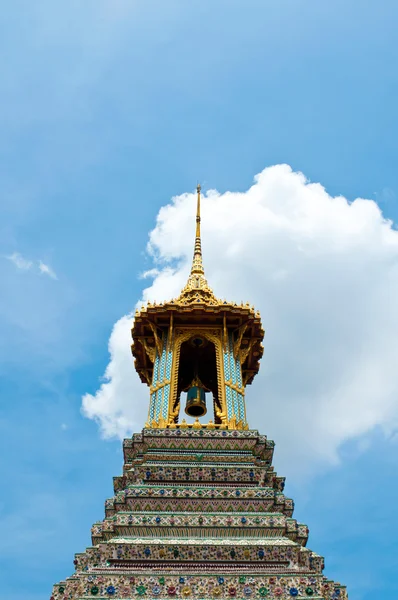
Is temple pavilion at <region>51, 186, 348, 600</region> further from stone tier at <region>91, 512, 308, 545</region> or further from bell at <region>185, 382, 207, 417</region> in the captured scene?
bell at <region>185, 382, 207, 417</region>

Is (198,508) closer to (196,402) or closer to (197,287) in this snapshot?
(196,402)

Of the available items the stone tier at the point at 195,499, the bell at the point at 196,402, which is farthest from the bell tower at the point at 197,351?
the stone tier at the point at 195,499

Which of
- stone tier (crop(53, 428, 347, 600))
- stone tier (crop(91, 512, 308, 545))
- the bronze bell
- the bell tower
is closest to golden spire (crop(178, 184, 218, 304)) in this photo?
the bell tower

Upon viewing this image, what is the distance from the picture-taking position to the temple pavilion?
606 inches

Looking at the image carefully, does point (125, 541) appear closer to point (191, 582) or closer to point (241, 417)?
point (191, 582)

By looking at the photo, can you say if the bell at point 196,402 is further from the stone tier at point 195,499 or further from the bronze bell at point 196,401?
the stone tier at point 195,499

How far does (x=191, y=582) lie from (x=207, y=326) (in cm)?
1298

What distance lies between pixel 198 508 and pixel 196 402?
911cm

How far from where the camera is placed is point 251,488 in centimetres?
1961

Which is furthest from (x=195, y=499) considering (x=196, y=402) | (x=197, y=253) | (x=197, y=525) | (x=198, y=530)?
(x=197, y=253)

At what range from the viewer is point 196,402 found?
2786cm

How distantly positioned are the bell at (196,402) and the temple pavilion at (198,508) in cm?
77

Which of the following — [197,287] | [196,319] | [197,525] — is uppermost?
[197,287]

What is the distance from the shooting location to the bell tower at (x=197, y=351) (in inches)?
981
